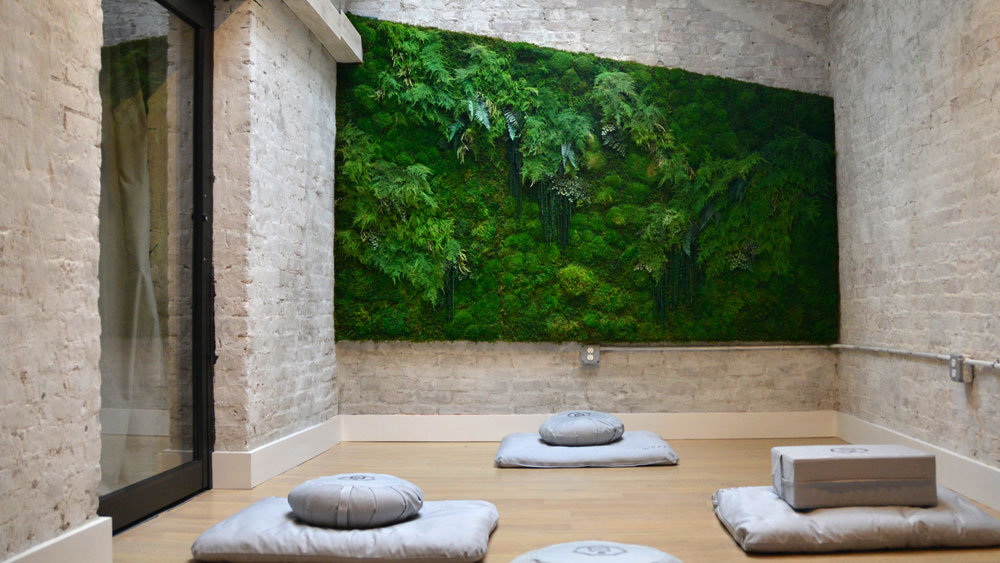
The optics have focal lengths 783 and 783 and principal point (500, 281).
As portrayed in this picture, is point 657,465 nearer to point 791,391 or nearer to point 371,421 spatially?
point 791,391

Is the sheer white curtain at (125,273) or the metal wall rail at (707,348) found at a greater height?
the sheer white curtain at (125,273)

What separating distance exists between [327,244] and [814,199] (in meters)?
4.07

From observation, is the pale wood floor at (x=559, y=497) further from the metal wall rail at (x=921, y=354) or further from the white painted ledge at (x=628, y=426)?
the metal wall rail at (x=921, y=354)

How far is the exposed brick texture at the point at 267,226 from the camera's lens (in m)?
4.80

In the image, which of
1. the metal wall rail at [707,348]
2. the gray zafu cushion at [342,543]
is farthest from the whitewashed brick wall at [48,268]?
the metal wall rail at [707,348]

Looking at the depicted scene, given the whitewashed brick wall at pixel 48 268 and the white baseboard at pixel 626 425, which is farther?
the white baseboard at pixel 626 425

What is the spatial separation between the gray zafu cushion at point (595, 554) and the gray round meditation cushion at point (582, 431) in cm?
272

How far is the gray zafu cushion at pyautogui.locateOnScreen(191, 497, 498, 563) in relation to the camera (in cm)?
323

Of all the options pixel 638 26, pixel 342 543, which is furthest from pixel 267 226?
pixel 638 26

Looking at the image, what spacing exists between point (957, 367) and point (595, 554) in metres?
2.93

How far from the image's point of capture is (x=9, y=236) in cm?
279

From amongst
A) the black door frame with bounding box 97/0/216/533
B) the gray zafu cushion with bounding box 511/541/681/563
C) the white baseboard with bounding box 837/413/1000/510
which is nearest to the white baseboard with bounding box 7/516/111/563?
the black door frame with bounding box 97/0/216/533

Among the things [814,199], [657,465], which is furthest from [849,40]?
[657,465]

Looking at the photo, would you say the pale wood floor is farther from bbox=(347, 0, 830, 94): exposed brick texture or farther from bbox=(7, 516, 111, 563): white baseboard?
bbox=(347, 0, 830, 94): exposed brick texture
